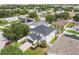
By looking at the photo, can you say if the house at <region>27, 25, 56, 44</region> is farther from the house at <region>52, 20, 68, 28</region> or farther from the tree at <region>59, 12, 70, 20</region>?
the tree at <region>59, 12, 70, 20</region>

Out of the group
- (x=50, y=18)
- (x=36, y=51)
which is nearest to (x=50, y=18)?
(x=50, y=18)

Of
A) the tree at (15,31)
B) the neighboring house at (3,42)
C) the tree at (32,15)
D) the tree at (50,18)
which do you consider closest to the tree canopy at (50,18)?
the tree at (50,18)

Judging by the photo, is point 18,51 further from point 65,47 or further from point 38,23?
point 65,47

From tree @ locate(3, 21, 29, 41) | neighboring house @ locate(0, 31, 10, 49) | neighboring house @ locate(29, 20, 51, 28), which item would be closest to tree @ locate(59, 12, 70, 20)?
neighboring house @ locate(29, 20, 51, 28)

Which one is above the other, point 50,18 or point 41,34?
point 50,18

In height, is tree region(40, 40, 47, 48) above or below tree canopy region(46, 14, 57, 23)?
below
